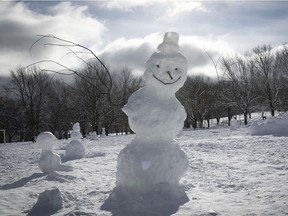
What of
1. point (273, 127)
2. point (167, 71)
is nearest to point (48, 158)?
point (167, 71)

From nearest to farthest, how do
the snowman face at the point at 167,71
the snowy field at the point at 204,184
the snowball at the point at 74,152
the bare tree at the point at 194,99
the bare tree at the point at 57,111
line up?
the snowy field at the point at 204,184 → the snowman face at the point at 167,71 → the snowball at the point at 74,152 → the bare tree at the point at 57,111 → the bare tree at the point at 194,99

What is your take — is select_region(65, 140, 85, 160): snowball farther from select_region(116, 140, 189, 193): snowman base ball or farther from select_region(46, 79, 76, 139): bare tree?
select_region(46, 79, 76, 139): bare tree

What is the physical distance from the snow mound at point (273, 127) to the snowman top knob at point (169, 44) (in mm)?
9778

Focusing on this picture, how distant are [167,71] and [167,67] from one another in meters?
0.07

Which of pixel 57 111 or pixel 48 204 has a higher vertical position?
pixel 57 111

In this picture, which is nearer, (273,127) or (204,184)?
(204,184)

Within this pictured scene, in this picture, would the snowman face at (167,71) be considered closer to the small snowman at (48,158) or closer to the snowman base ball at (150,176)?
the snowman base ball at (150,176)

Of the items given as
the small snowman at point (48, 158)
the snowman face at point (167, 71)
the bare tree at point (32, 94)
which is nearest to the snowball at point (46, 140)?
the small snowman at point (48, 158)

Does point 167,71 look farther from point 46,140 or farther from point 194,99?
point 194,99

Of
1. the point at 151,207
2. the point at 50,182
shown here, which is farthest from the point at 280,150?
the point at 50,182

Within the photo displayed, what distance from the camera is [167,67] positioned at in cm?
545

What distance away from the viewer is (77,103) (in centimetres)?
3734

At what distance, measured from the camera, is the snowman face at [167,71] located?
17.9 feet

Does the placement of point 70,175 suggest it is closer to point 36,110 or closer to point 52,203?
point 52,203
